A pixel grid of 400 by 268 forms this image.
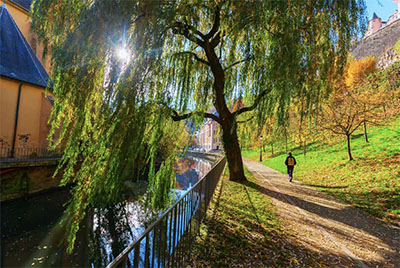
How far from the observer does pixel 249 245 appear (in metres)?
4.12

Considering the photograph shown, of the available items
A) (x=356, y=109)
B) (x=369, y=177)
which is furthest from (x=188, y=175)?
(x=369, y=177)

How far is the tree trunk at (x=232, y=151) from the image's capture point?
8777 millimetres

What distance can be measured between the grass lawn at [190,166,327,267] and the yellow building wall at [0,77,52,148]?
1618 cm

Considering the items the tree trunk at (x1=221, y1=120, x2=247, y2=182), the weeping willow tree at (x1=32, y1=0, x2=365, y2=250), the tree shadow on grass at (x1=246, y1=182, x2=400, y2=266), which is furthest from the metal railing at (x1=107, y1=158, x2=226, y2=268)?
the tree trunk at (x1=221, y1=120, x2=247, y2=182)

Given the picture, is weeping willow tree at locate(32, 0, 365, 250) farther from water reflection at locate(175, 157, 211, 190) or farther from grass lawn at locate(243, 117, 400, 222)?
water reflection at locate(175, 157, 211, 190)

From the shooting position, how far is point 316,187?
10.0m

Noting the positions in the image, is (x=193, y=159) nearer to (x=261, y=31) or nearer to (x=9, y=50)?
(x=9, y=50)

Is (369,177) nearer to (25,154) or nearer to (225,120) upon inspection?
(225,120)

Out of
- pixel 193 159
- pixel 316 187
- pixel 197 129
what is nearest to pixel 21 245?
pixel 197 129

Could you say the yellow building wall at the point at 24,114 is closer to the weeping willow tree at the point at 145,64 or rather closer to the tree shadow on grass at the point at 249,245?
the weeping willow tree at the point at 145,64

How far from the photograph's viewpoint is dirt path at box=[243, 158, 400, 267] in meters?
3.66

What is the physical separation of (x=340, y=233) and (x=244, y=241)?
2307mm

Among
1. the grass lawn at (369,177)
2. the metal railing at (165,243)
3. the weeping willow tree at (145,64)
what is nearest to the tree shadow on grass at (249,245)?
the metal railing at (165,243)

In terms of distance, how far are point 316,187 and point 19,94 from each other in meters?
20.5
